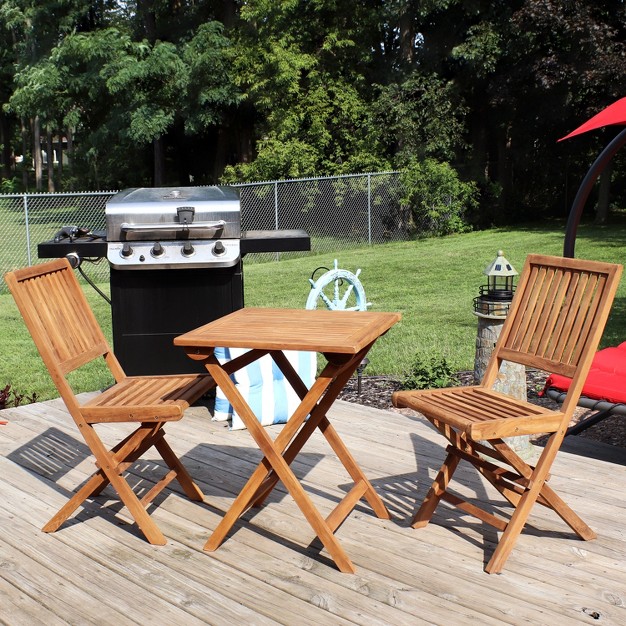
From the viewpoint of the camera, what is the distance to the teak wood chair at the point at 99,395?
3.49 m

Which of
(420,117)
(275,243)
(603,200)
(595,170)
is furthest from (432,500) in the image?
(603,200)

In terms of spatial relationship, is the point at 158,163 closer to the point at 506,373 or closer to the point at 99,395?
the point at 506,373

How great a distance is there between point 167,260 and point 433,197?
14.2 meters

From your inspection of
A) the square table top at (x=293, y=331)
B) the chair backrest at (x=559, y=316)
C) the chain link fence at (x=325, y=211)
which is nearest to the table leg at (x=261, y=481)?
the square table top at (x=293, y=331)

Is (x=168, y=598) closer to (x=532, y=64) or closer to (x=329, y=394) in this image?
(x=329, y=394)

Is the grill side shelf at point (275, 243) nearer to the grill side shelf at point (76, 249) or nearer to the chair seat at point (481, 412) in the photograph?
the grill side shelf at point (76, 249)

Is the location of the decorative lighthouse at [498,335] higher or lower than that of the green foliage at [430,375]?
higher

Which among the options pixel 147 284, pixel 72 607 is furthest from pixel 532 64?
pixel 72 607

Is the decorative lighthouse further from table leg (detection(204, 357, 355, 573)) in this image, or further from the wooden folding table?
table leg (detection(204, 357, 355, 573))

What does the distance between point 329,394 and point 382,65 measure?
1983cm

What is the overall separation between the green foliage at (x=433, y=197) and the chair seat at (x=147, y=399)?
15002 mm

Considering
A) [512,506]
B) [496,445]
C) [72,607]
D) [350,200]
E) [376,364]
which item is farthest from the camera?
[350,200]

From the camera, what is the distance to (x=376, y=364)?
7.53m

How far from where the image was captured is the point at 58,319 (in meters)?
3.79
